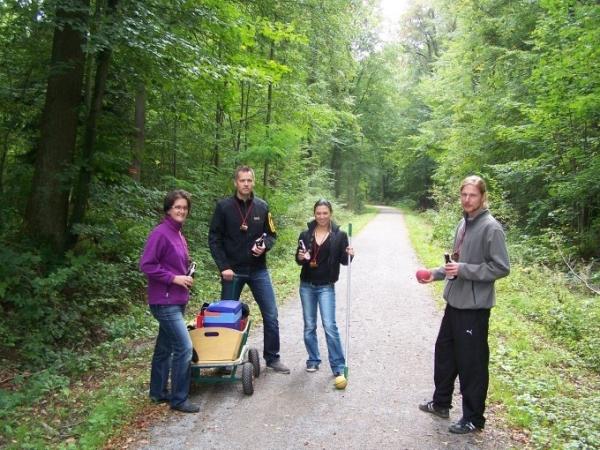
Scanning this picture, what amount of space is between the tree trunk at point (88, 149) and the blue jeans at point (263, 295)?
313 centimetres

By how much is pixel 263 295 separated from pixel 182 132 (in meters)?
7.16

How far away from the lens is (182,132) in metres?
11.6

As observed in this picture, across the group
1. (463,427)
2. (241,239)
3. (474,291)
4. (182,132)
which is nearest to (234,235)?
(241,239)

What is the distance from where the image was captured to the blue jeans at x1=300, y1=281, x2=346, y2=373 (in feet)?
17.6

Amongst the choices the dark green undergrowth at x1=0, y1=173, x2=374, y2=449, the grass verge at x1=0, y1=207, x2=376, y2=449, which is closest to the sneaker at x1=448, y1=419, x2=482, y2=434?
the grass verge at x1=0, y1=207, x2=376, y2=449

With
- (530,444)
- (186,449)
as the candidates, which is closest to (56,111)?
(186,449)

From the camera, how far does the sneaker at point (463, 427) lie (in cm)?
424

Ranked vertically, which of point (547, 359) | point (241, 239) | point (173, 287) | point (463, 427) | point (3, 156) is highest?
point (3, 156)

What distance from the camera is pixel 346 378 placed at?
5.32 metres

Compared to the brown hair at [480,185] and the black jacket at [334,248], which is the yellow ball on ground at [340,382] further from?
the brown hair at [480,185]

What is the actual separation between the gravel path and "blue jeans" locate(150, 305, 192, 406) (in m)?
0.26

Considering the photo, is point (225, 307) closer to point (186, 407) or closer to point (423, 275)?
point (186, 407)

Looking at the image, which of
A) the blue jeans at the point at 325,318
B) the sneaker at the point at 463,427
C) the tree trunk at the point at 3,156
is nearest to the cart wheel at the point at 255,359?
the blue jeans at the point at 325,318

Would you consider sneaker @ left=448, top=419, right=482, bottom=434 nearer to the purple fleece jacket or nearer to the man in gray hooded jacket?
the man in gray hooded jacket
